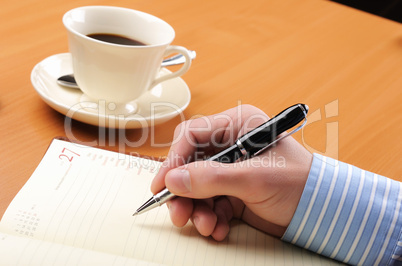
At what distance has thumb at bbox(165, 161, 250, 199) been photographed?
1.65 feet

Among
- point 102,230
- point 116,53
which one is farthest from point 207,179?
point 116,53

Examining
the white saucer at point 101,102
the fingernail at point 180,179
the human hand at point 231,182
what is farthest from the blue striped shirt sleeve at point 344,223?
the white saucer at point 101,102

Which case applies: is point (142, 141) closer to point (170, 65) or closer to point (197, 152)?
point (197, 152)

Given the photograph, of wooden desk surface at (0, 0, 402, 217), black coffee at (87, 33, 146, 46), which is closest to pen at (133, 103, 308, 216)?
wooden desk surface at (0, 0, 402, 217)

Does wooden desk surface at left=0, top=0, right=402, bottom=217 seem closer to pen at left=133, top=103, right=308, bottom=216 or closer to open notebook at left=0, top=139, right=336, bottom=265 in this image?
open notebook at left=0, top=139, right=336, bottom=265

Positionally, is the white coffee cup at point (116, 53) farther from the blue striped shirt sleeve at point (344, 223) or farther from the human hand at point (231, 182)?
the blue striped shirt sleeve at point (344, 223)

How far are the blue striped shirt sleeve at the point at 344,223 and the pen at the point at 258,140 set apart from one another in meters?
0.07

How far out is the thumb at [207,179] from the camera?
50 cm

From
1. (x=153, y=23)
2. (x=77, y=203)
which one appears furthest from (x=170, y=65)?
(x=77, y=203)

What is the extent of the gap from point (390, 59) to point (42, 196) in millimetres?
866

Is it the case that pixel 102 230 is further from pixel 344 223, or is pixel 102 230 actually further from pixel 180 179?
pixel 344 223

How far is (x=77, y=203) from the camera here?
54 cm

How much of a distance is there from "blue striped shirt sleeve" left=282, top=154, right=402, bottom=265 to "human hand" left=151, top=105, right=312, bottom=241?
0.06ft

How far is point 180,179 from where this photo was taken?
0.51m
